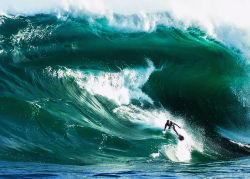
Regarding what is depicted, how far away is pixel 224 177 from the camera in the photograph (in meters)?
6.29

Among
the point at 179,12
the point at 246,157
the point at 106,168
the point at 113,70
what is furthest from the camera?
the point at 179,12

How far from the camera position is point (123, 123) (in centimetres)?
1115

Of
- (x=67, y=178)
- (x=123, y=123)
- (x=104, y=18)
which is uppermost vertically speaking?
(x=104, y=18)

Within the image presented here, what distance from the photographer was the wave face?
920 cm

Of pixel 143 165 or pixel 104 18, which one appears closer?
pixel 143 165

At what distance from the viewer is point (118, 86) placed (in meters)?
13.0

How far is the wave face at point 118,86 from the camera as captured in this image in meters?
9.20

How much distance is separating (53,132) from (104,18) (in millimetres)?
6926

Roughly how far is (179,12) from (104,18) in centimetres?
306

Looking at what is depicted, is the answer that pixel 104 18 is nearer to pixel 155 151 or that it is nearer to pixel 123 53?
pixel 123 53

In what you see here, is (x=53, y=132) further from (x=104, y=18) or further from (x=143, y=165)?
(x=104, y=18)

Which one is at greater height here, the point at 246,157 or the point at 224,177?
the point at 246,157

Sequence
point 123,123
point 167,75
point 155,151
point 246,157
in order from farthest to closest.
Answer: point 167,75 → point 123,123 → point 246,157 → point 155,151

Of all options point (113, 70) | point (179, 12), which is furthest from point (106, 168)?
point (179, 12)
